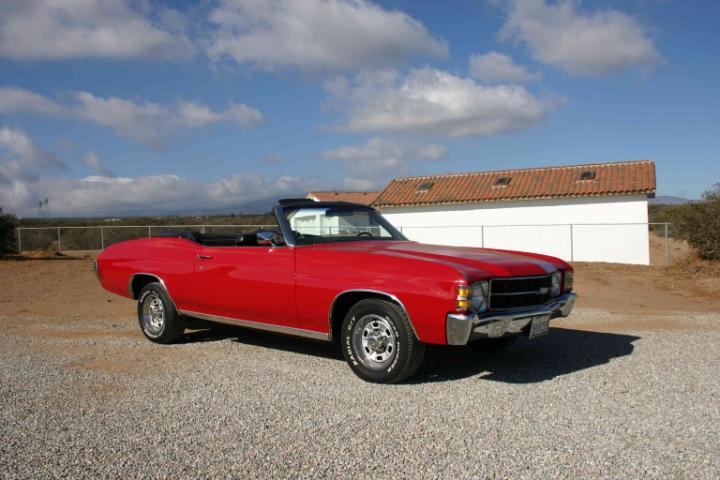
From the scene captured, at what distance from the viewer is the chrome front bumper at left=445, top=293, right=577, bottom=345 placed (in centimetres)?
500

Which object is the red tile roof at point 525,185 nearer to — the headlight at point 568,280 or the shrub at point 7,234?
the shrub at point 7,234

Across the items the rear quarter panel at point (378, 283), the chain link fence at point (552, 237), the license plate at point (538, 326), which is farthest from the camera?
the chain link fence at point (552, 237)

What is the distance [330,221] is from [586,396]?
3.11 metres

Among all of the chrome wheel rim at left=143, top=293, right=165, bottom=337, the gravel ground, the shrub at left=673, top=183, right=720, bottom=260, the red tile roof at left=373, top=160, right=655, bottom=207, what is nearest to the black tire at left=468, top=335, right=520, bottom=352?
the gravel ground

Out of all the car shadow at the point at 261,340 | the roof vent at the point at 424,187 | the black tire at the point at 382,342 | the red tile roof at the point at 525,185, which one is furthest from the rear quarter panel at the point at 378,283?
the roof vent at the point at 424,187

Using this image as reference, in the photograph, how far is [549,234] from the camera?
26094mm

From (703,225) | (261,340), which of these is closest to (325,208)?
(261,340)

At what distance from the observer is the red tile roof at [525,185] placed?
1073 inches

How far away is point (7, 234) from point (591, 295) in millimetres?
23494

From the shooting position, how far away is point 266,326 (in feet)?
21.3

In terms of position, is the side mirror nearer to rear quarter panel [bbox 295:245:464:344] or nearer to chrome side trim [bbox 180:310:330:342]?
rear quarter panel [bbox 295:245:464:344]

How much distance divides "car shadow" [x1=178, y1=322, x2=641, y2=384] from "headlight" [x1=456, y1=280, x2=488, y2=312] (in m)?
0.98

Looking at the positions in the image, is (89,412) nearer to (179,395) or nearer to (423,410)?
(179,395)

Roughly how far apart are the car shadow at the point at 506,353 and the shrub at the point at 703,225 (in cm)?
1288
